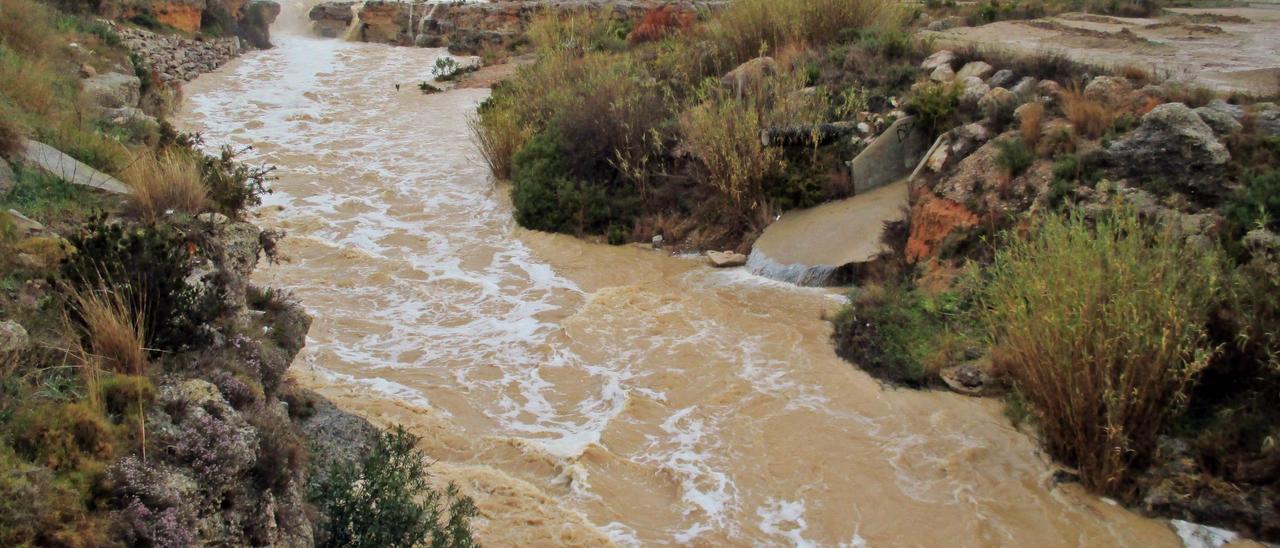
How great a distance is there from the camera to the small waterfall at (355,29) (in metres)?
30.1

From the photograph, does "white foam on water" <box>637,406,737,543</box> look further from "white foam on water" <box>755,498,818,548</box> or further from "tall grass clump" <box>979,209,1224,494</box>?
"tall grass clump" <box>979,209,1224,494</box>

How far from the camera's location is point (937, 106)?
984 centimetres

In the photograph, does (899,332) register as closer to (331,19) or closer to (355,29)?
(355,29)

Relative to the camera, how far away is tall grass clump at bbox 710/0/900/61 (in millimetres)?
13180

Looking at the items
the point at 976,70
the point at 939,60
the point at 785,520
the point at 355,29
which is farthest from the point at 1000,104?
the point at 355,29

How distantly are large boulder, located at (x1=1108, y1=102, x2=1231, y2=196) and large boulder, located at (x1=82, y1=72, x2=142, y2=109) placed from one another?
34.0 ft

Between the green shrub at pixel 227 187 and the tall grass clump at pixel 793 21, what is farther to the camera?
the tall grass clump at pixel 793 21

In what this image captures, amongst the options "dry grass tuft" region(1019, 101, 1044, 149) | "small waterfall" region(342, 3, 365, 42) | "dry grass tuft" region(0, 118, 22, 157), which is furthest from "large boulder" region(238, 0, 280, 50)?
"dry grass tuft" region(1019, 101, 1044, 149)

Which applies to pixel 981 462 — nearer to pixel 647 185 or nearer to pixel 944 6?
pixel 647 185

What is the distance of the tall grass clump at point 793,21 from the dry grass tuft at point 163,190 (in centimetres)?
846

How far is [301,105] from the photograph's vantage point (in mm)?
18609

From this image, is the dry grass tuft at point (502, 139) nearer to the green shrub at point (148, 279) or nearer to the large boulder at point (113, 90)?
the large boulder at point (113, 90)

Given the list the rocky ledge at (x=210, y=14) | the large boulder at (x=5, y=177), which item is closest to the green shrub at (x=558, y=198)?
the large boulder at (x=5, y=177)

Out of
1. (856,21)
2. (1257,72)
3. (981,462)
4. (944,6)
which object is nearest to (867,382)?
(981,462)
